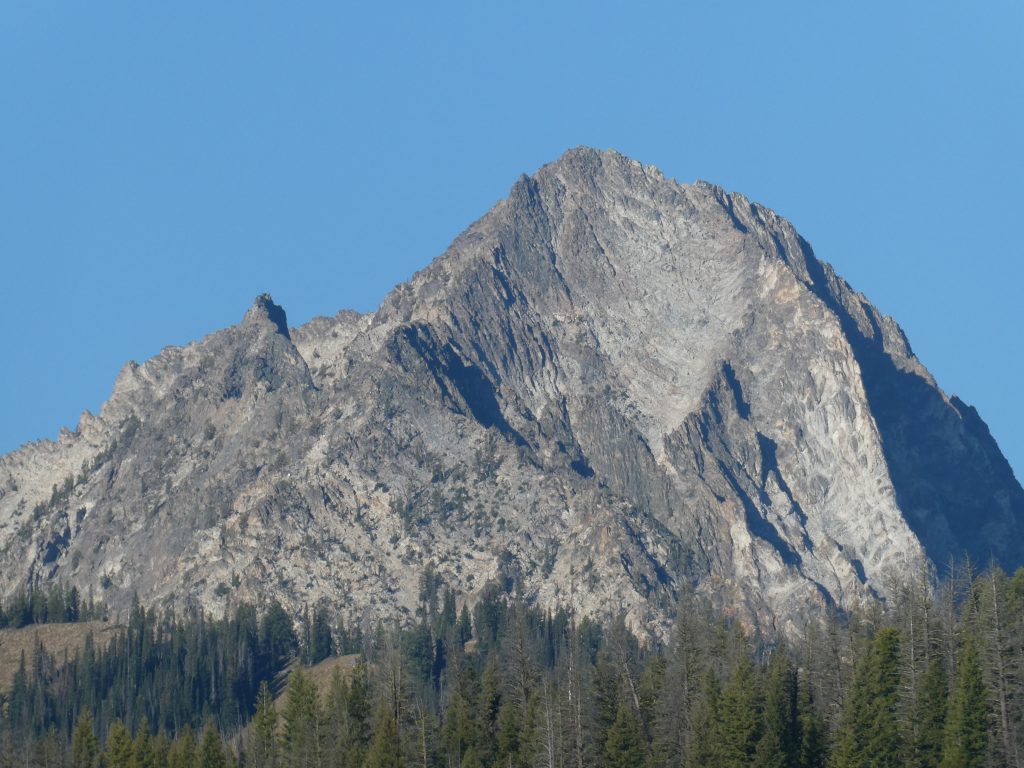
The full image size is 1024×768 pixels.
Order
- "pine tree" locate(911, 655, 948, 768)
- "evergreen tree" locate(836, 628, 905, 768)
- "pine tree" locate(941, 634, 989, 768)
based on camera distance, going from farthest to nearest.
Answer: "pine tree" locate(911, 655, 948, 768) < "evergreen tree" locate(836, 628, 905, 768) < "pine tree" locate(941, 634, 989, 768)

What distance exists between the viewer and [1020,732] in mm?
183500

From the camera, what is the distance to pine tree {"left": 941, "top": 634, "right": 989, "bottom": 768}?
18288 centimetres

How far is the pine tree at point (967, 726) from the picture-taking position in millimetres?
182875

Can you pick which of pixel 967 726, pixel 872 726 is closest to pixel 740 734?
pixel 872 726

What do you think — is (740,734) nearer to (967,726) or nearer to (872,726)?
(872,726)

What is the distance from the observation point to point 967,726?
184 m

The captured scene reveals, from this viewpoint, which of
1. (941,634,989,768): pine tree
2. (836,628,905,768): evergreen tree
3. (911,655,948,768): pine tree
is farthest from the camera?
(911,655,948,768): pine tree

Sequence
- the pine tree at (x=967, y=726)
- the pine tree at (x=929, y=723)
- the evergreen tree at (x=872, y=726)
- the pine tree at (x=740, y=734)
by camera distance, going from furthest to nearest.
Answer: the pine tree at (x=740, y=734), the pine tree at (x=929, y=723), the evergreen tree at (x=872, y=726), the pine tree at (x=967, y=726)

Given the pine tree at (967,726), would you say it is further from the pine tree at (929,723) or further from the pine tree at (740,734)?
the pine tree at (740,734)

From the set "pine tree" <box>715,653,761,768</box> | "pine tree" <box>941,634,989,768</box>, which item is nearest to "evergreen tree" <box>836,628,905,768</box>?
"pine tree" <box>941,634,989,768</box>

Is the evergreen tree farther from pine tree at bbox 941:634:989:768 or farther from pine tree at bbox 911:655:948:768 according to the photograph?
A: pine tree at bbox 941:634:989:768

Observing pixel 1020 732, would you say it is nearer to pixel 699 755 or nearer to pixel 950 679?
pixel 950 679

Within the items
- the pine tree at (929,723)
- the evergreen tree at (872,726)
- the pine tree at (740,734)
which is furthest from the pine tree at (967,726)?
the pine tree at (740,734)

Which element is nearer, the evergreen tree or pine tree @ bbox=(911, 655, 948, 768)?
the evergreen tree
